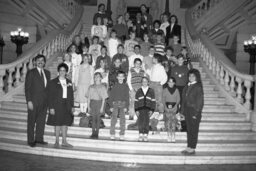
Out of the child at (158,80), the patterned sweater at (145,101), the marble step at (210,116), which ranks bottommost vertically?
the marble step at (210,116)

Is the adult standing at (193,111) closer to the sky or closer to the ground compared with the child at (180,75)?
closer to the ground

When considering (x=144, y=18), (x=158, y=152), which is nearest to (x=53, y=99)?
(x=158, y=152)

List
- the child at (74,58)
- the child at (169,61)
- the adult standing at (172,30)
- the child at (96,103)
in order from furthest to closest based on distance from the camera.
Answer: the adult standing at (172,30) < the child at (74,58) < the child at (169,61) < the child at (96,103)

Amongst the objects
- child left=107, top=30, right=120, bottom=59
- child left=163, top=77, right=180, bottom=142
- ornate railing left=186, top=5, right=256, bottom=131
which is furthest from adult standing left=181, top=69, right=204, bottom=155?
child left=107, top=30, right=120, bottom=59

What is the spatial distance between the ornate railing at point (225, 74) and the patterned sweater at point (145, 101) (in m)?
2.67

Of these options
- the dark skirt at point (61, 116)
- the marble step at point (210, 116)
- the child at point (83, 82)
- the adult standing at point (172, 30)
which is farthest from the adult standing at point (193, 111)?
the adult standing at point (172, 30)

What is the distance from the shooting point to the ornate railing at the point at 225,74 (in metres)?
8.66

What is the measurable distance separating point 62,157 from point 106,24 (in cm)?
635

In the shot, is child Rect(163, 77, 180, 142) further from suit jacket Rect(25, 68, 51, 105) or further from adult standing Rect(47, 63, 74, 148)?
suit jacket Rect(25, 68, 51, 105)

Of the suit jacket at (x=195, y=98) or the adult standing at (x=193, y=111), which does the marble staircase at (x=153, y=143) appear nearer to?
the adult standing at (x=193, y=111)

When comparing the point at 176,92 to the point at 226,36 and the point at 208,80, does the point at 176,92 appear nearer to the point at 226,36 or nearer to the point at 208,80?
the point at 208,80

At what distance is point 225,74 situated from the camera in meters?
9.80

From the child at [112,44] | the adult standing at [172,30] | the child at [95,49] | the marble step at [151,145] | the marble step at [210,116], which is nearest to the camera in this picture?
the marble step at [151,145]

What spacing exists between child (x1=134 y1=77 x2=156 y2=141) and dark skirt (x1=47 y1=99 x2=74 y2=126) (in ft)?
4.74
